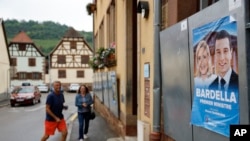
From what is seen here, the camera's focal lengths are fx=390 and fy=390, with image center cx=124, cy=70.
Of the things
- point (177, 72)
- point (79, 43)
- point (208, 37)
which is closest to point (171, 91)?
point (177, 72)

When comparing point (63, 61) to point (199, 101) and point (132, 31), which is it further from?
point (199, 101)

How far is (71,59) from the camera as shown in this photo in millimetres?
66062

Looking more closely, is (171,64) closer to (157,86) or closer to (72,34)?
(157,86)

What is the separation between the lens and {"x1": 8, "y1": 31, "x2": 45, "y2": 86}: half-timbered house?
66625 millimetres

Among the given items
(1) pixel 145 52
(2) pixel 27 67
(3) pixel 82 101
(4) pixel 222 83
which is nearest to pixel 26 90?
(3) pixel 82 101

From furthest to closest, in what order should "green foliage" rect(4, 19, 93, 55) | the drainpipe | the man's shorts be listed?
"green foliage" rect(4, 19, 93, 55), the man's shorts, the drainpipe

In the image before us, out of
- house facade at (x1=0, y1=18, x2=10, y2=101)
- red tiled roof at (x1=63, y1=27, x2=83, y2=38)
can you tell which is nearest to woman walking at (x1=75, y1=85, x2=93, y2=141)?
house facade at (x1=0, y1=18, x2=10, y2=101)

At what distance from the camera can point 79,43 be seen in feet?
213

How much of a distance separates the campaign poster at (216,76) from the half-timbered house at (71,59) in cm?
6130

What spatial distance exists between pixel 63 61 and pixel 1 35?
25.6 meters

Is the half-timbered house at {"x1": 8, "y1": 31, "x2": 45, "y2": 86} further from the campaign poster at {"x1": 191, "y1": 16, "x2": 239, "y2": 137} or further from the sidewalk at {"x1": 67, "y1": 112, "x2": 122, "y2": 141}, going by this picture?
the campaign poster at {"x1": 191, "y1": 16, "x2": 239, "y2": 137}

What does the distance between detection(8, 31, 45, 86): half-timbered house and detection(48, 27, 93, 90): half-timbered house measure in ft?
8.80

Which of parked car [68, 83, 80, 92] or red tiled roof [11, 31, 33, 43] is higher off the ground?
red tiled roof [11, 31, 33, 43]

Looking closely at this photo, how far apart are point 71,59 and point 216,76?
63.5 m
